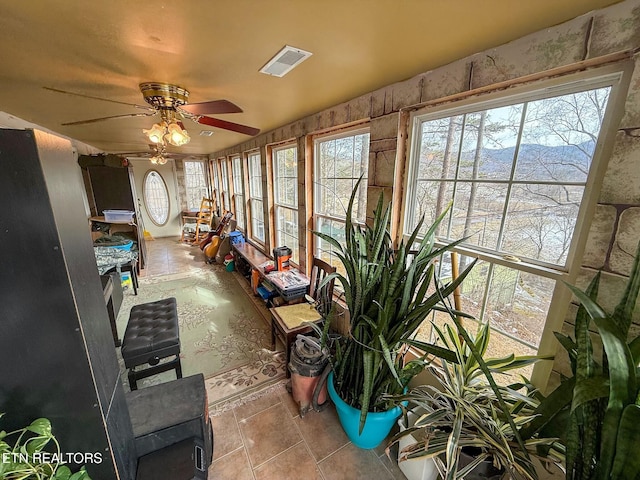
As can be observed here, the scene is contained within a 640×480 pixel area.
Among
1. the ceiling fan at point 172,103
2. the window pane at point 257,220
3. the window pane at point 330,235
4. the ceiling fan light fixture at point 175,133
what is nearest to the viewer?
the ceiling fan at point 172,103

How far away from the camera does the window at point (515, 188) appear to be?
40.0 inches

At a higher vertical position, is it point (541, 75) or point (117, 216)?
point (541, 75)

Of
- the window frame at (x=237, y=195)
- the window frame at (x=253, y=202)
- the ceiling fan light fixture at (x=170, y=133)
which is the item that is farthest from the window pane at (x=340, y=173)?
the window frame at (x=237, y=195)

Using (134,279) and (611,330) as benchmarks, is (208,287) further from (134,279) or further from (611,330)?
(611,330)

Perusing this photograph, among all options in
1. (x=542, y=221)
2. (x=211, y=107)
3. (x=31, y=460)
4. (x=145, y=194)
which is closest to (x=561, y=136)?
(x=542, y=221)

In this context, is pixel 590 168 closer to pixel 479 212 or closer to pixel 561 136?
pixel 561 136

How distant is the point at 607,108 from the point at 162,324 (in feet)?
9.87

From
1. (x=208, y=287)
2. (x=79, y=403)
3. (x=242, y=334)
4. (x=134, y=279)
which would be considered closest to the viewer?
(x=79, y=403)

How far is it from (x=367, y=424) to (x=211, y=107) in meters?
2.27

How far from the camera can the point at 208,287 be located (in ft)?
13.0

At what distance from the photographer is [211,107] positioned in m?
1.61

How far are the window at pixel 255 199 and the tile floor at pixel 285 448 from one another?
304cm

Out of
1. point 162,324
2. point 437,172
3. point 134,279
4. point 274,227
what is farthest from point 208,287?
point 437,172

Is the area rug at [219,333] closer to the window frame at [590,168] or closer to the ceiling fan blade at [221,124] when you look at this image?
the window frame at [590,168]
